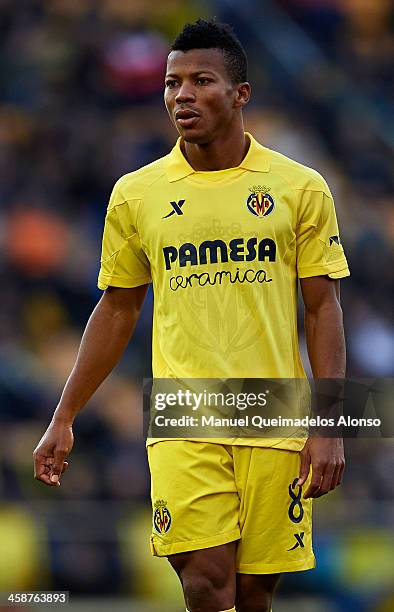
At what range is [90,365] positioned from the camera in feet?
14.8

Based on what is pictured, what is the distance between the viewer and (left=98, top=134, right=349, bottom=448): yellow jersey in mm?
4246

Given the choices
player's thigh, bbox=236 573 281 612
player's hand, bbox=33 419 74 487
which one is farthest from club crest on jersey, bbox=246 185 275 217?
player's thigh, bbox=236 573 281 612

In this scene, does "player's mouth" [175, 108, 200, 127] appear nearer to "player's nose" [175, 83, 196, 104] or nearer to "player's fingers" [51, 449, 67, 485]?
"player's nose" [175, 83, 196, 104]

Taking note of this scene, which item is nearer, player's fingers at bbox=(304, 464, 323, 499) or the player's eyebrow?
player's fingers at bbox=(304, 464, 323, 499)

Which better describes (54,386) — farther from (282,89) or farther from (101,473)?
(282,89)

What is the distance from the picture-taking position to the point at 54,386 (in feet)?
29.6

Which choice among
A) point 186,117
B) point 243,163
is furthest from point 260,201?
point 186,117

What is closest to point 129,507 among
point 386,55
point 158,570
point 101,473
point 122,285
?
point 158,570

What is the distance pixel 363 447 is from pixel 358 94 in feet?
11.9

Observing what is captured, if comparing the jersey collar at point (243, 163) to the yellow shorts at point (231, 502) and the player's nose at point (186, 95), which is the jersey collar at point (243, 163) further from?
the yellow shorts at point (231, 502)

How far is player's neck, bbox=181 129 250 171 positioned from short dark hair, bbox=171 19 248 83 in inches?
8.3

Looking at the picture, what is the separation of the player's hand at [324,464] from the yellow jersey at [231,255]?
0.96ft

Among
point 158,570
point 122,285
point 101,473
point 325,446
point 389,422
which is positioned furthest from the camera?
point 101,473

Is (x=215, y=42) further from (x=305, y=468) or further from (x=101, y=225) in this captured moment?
(x=101, y=225)
